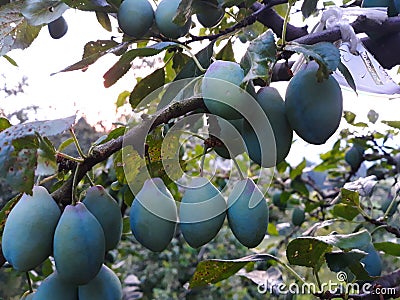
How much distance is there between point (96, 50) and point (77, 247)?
0.35m

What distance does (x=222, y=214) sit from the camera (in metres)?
0.65

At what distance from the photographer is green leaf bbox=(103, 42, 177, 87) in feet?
2.24

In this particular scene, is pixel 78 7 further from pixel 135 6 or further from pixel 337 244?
pixel 337 244

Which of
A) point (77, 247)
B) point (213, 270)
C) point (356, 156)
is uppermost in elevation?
point (77, 247)

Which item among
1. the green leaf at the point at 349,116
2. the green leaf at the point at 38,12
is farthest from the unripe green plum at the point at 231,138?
the green leaf at the point at 349,116

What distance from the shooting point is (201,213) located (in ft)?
2.08

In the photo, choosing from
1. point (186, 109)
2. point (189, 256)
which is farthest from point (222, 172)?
point (189, 256)

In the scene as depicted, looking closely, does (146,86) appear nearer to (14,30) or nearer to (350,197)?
(14,30)

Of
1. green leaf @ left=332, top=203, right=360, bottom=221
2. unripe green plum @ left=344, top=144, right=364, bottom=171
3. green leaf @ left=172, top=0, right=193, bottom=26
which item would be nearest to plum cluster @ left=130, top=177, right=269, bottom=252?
green leaf @ left=172, top=0, right=193, bottom=26

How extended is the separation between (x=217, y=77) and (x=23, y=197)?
287 mm

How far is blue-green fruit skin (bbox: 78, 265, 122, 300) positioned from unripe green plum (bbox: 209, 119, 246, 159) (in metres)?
0.23

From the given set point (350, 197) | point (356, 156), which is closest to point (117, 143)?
point (350, 197)

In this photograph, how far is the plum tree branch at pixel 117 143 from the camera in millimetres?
580

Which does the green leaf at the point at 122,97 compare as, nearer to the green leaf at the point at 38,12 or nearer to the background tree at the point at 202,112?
the background tree at the point at 202,112
